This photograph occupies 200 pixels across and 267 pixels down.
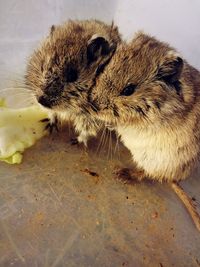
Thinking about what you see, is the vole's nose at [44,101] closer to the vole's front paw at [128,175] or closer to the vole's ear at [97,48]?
the vole's ear at [97,48]

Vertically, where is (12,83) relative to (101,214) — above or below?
above

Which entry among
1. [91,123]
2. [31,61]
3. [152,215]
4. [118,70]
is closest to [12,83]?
[31,61]

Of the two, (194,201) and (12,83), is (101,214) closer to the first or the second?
(194,201)

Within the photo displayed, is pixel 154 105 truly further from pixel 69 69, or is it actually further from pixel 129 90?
pixel 69 69

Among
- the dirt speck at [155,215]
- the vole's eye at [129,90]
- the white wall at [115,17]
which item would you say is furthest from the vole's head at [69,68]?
the white wall at [115,17]

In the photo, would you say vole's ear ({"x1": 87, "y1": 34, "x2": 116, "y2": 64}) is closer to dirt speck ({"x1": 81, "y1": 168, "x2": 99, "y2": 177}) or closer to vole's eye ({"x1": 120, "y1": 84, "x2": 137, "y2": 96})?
vole's eye ({"x1": 120, "y1": 84, "x2": 137, "y2": 96})

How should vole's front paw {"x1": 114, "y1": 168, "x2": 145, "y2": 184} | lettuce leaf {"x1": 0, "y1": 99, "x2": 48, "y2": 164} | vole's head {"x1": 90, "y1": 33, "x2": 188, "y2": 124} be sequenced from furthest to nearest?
vole's front paw {"x1": 114, "y1": 168, "x2": 145, "y2": 184}
lettuce leaf {"x1": 0, "y1": 99, "x2": 48, "y2": 164}
vole's head {"x1": 90, "y1": 33, "x2": 188, "y2": 124}

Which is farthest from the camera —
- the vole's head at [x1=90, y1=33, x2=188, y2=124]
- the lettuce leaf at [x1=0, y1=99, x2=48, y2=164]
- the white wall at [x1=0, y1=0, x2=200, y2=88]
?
the white wall at [x1=0, y1=0, x2=200, y2=88]

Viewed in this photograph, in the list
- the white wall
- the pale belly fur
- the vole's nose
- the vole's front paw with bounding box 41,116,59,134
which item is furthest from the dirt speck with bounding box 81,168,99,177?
A: the white wall
